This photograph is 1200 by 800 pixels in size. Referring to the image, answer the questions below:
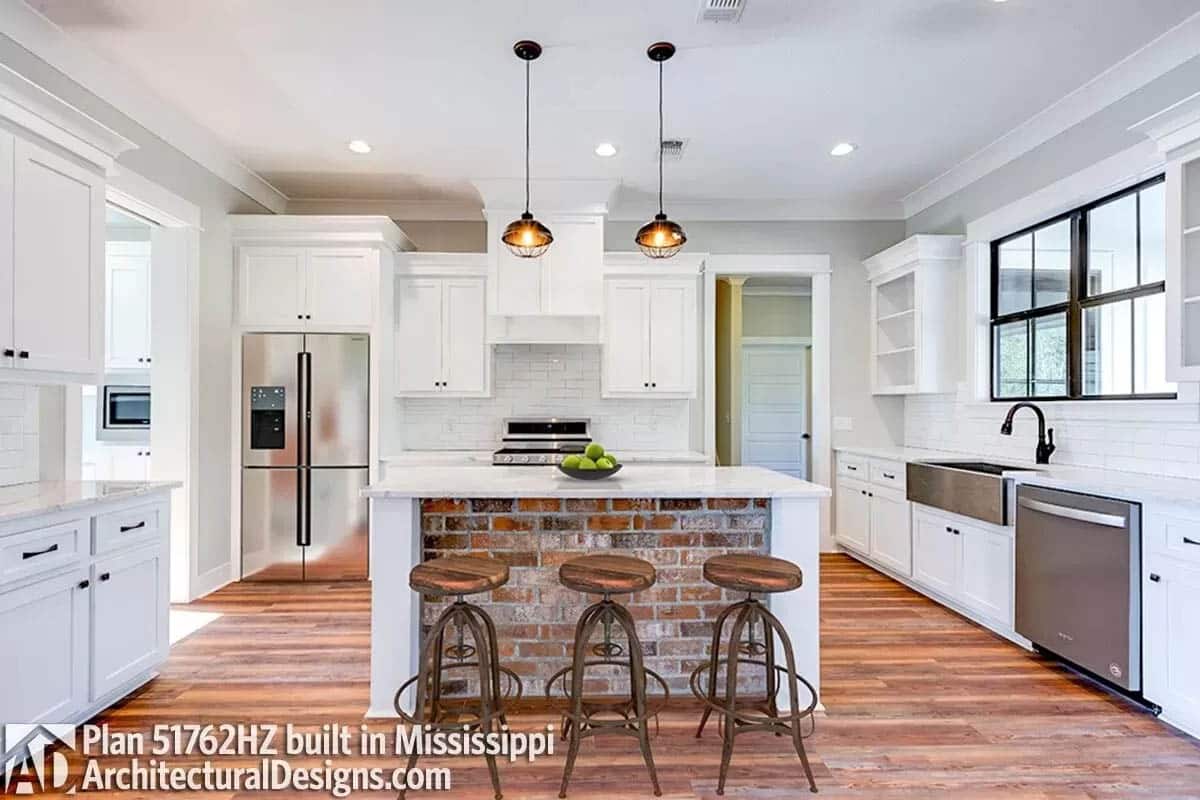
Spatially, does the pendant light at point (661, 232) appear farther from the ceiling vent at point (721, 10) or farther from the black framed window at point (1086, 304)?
the black framed window at point (1086, 304)

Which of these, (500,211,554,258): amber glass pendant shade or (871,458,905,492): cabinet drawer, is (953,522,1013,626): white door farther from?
(500,211,554,258): amber glass pendant shade

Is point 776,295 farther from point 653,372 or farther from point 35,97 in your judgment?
point 35,97

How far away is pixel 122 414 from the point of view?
181 inches

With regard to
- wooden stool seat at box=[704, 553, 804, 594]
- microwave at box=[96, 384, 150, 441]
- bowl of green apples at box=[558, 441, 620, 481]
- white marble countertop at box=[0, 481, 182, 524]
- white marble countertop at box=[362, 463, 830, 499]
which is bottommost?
wooden stool seat at box=[704, 553, 804, 594]

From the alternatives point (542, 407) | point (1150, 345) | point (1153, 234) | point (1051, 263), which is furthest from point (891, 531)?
point (542, 407)

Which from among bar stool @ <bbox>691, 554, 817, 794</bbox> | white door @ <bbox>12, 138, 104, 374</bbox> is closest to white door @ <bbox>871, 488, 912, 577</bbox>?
bar stool @ <bbox>691, 554, 817, 794</bbox>

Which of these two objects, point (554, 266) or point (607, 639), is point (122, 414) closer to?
point (554, 266)

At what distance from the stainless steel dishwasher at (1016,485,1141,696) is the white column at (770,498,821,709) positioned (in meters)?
1.27

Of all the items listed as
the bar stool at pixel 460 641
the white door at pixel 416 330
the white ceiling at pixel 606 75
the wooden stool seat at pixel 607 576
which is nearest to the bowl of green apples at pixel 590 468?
the wooden stool seat at pixel 607 576

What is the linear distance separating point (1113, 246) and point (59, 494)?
5.06 metres

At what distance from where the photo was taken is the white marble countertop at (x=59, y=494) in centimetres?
215

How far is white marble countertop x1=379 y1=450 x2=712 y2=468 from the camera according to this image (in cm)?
460

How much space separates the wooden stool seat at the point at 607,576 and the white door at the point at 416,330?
305 cm

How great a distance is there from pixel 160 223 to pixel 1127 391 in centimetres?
550
